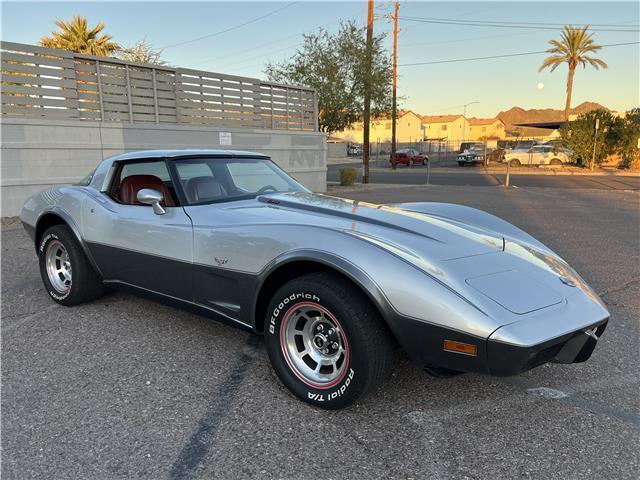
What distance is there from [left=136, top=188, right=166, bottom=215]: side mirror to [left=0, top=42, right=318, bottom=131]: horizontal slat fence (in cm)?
773

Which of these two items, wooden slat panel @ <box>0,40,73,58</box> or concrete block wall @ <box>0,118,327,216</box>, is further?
concrete block wall @ <box>0,118,327,216</box>

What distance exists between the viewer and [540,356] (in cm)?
220

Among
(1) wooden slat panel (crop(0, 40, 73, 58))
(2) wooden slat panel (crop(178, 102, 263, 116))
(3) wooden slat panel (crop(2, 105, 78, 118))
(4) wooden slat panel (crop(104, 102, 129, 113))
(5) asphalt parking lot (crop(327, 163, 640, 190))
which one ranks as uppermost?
(1) wooden slat panel (crop(0, 40, 73, 58))

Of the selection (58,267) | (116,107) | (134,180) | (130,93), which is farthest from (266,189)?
(130,93)

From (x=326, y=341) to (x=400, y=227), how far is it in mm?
805

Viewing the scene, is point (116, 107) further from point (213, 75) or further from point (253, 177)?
point (253, 177)

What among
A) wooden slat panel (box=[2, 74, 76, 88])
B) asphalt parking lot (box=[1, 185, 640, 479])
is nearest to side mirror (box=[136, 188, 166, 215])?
asphalt parking lot (box=[1, 185, 640, 479])

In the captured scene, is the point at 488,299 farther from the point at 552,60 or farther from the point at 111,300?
the point at 552,60

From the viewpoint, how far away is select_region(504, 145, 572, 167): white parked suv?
104 ft

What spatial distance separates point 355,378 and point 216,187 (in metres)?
1.86

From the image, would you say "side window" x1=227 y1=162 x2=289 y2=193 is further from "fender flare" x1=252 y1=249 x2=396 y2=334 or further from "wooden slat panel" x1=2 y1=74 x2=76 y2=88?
"wooden slat panel" x1=2 y1=74 x2=76 y2=88

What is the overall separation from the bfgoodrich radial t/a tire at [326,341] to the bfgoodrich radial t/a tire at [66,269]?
220 centimetres

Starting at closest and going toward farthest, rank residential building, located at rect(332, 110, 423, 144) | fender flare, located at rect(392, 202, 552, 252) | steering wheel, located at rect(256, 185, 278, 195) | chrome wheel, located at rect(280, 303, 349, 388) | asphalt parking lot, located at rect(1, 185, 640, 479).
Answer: asphalt parking lot, located at rect(1, 185, 640, 479) < chrome wheel, located at rect(280, 303, 349, 388) < fender flare, located at rect(392, 202, 552, 252) < steering wheel, located at rect(256, 185, 278, 195) < residential building, located at rect(332, 110, 423, 144)

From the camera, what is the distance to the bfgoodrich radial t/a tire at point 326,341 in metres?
2.37
